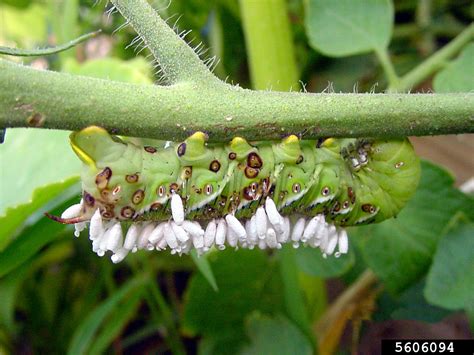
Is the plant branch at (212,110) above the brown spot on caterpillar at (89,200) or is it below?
above

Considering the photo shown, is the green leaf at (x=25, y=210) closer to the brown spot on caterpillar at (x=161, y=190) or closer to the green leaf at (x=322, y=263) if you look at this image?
the brown spot on caterpillar at (x=161, y=190)

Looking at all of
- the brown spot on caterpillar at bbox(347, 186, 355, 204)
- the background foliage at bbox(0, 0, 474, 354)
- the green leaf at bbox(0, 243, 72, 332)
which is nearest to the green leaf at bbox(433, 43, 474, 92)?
the background foliage at bbox(0, 0, 474, 354)

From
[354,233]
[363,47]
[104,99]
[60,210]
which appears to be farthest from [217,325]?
[104,99]

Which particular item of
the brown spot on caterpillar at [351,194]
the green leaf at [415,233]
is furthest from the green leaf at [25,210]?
the green leaf at [415,233]

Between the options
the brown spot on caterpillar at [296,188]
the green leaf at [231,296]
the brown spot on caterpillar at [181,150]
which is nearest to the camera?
the brown spot on caterpillar at [181,150]

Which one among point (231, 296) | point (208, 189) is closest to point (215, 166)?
point (208, 189)

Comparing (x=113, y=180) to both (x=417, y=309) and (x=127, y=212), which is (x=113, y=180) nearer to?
(x=127, y=212)
